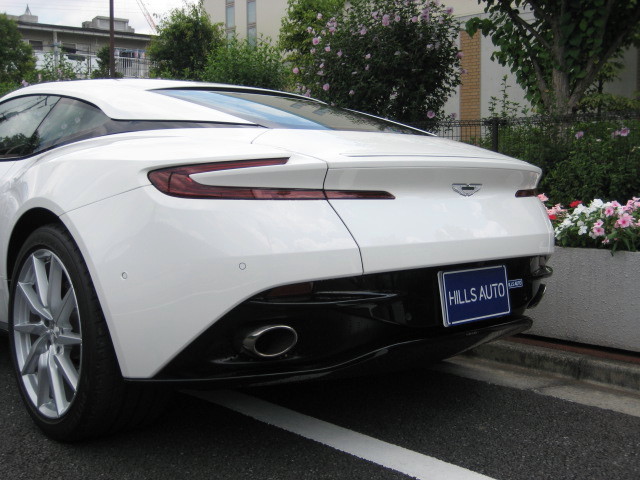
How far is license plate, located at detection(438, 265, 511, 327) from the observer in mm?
2445

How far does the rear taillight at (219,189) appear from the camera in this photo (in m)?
2.21

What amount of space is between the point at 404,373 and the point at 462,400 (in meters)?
0.43

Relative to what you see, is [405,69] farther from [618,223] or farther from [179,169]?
[179,169]

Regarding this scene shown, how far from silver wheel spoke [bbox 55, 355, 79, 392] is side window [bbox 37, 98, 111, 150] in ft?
2.83

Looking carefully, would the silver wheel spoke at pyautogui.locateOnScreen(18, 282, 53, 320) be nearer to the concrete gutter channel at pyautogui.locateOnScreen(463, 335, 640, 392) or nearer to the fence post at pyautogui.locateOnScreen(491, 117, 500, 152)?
the concrete gutter channel at pyautogui.locateOnScreen(463, 335, 640, 392)

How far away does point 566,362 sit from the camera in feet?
11.4

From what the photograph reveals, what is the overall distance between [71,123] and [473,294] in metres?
1.80

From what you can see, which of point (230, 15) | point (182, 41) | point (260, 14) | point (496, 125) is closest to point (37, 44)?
point (230, 15)

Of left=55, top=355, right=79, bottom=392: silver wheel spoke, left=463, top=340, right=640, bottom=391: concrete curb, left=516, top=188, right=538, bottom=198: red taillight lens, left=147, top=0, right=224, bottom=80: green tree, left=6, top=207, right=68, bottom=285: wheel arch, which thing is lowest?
left=463, top=340, right=640, bottom=391: concrete curb

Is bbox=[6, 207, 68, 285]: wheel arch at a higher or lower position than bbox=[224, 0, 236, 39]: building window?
lower

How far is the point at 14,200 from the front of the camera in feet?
9.46

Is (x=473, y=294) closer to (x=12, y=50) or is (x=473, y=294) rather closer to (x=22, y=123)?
(x=22, y=123)

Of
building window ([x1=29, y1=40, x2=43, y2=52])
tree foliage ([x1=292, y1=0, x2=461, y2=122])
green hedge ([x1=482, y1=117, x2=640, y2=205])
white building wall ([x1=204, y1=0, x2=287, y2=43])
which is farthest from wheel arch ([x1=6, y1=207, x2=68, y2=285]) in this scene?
building window ([x1=29, y1=40, x2=43, y2=52])

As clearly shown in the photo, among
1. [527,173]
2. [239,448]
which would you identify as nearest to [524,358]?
[527,173]
